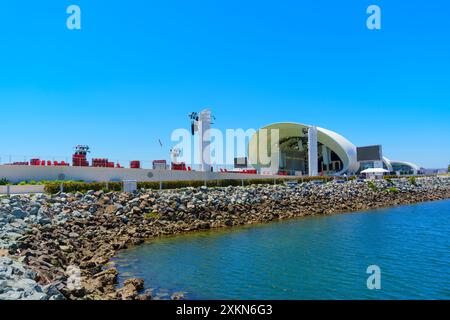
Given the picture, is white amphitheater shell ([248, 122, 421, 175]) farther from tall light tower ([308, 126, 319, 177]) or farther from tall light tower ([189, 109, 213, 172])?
tall light tower ([189, 109, 213, 172])

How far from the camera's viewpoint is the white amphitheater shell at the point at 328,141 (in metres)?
69.4

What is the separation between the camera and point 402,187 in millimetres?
50594

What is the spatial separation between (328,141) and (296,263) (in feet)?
195

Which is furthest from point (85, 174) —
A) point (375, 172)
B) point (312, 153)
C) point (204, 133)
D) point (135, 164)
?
point (375, 172)

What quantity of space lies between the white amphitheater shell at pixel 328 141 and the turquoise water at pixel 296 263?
47.2 metres

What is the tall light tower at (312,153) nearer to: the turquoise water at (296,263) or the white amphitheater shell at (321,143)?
the white amphitheater shell at (321,143)

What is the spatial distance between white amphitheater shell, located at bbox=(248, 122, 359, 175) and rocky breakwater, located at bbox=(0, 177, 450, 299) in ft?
97.2

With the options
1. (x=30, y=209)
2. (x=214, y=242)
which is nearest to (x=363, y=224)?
(x=214, y=242)

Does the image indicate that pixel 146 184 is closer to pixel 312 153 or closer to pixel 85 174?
pixel 85 174

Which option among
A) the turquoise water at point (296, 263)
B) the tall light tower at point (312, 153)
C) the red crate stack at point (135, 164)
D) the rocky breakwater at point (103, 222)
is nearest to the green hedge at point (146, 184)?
the rocky breakwater at point (103, 222)

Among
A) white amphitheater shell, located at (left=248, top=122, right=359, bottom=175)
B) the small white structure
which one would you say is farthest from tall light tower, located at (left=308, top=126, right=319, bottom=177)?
the small white structure

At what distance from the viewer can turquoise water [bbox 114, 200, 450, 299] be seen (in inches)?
438
